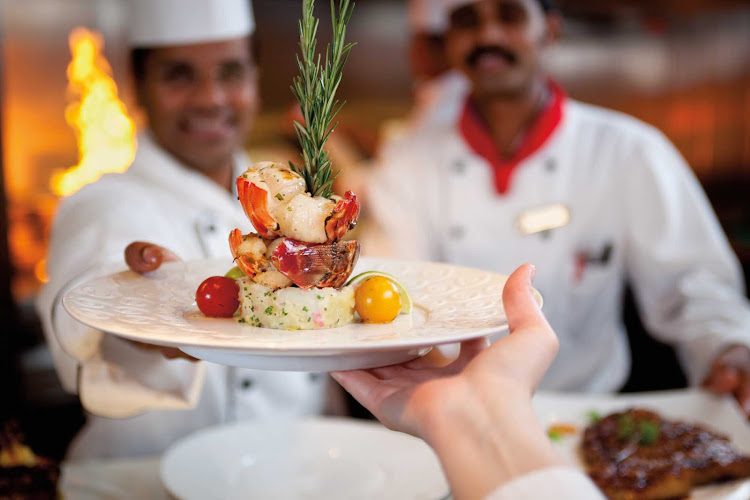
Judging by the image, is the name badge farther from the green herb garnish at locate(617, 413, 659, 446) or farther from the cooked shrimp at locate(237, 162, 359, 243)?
the cooked shrimp at locate(237, 162, 359, 243)

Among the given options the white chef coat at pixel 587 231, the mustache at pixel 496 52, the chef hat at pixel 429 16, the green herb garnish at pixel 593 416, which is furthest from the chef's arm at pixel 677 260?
the chef hat at pixel 429 16

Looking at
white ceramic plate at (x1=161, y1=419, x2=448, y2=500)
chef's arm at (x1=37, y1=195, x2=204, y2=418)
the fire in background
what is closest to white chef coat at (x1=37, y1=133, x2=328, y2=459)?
chef's arm at (x1=37, y1=195, x2=204, y2=418)

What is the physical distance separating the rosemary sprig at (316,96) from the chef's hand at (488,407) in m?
0.40

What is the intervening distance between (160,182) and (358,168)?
333cm

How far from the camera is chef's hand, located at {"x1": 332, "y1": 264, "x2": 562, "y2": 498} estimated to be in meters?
1.01

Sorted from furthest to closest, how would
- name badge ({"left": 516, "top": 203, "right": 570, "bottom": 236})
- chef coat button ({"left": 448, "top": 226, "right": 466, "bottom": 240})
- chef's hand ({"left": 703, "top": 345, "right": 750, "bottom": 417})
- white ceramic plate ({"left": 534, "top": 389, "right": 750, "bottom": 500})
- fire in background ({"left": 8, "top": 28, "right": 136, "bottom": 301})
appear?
1. fire in background ({"left": 8, "top": 28, "right": 136, "bottom": 301})
2. chef coat button ({"left": 448, "top": 226, "right": 466, "bottom": 240})
3. name badge ({"left": 516, "top": 203, "right": 570, "bottom": 236})
4. chef's hand ({"left": 703, "top": 345, "right": 750, "bottom": 417})
5. white ceramic plate ({"left": 534, "top": 389, "right": 750, "bottom": 500})

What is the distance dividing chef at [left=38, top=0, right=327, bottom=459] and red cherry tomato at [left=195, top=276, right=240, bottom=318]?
0.79 metres

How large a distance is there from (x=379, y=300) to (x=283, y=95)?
5.02 m

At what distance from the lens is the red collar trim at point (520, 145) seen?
2.92m

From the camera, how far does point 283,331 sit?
125 cm

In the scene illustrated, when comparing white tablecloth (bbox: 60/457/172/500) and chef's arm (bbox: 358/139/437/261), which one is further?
chef's arm (bbox: 358/139/437/261)

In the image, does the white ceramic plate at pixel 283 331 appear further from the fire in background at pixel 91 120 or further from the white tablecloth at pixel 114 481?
the fire in background at pixel 91 120

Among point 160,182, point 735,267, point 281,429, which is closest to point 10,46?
point 160,182

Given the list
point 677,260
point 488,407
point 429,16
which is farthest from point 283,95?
point 488,407
